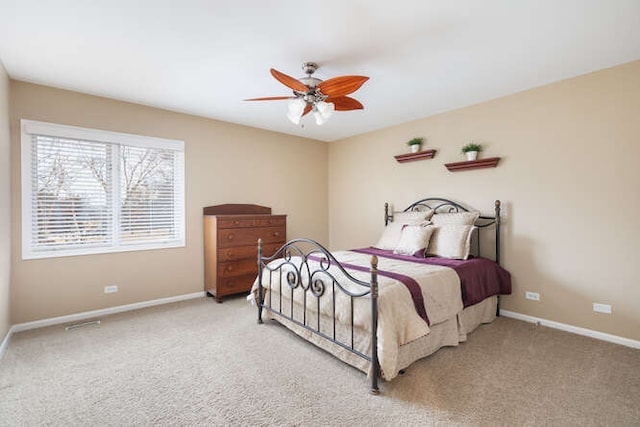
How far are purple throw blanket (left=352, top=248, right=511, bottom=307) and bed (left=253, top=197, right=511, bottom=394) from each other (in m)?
0.01

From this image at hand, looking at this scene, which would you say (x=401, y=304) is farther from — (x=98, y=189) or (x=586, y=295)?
(x=98, y=189)

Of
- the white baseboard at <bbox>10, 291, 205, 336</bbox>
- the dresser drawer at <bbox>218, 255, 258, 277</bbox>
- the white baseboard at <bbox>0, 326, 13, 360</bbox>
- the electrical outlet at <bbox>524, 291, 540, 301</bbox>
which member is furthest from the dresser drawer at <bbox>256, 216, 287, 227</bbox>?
the electrical outlet at <bbox>524, 291, 540, 301</bbox>

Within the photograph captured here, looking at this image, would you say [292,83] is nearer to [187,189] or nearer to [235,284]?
[187,189]

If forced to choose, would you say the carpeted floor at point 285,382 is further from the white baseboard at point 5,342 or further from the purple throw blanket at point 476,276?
the purple throw blanket at point 476,276

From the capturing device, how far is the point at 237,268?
421 centimetres

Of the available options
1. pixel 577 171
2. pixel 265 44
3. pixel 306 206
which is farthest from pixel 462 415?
pixel 306 206

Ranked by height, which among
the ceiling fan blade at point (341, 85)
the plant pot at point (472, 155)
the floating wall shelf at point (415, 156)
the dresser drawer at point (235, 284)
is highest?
the ceiling fan blade at point (341, 85)

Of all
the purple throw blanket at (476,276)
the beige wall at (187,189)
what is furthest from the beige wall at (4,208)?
the purple throw blanket at (476,276)

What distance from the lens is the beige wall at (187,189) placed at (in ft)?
10.6

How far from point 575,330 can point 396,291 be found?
2.24 m

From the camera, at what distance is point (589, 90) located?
3021 mm

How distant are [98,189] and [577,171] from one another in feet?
17.0

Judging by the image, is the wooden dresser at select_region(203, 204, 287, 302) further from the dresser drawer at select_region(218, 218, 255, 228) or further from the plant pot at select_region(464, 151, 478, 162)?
the plant pot at select_region(464, 151, 478, 162)

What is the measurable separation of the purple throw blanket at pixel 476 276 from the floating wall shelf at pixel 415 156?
1.54 metres
